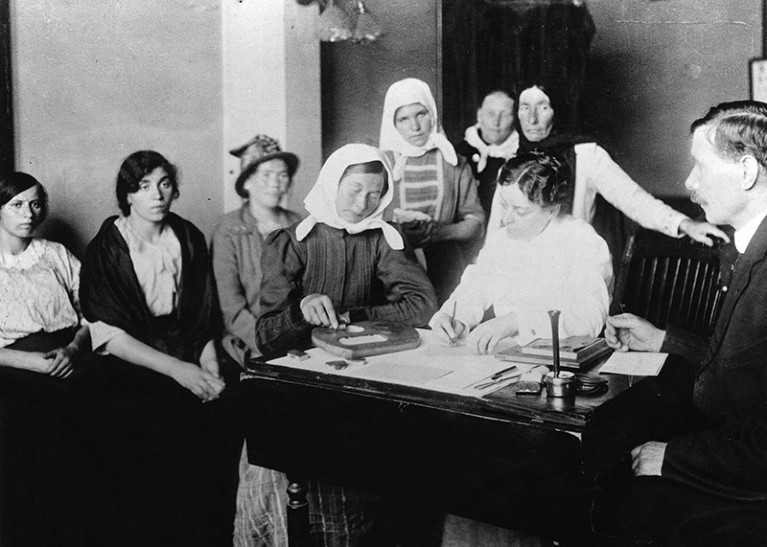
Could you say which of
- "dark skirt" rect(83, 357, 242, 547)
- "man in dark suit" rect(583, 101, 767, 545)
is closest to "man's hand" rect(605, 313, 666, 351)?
"man in dark suit" rect(583, 101, 767, 545)

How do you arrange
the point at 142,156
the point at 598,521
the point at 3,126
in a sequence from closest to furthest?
the point at 598,521 → the point at 3,126 → the point at 142,156

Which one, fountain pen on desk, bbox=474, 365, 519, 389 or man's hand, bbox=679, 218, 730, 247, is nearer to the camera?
fountain pen on desk, bbox=474, 365, 519, 389

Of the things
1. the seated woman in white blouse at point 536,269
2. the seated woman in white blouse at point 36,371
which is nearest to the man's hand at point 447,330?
the seated woman in white blouse at point 536,269

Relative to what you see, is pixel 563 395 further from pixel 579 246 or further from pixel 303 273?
pixel 303 273

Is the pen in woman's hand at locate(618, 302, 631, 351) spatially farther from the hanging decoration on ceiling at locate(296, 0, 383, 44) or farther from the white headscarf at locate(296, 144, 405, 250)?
the hanging decoration on ceiling at locate(296, 0, 383, 44)

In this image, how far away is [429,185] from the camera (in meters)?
3.41

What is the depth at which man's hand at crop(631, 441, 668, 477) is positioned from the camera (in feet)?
7.32

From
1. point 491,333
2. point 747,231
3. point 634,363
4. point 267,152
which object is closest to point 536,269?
point 491,333

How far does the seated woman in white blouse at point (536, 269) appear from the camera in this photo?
307 centimetres

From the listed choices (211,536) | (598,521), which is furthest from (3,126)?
(598,521)

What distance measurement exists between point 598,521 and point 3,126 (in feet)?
7.88

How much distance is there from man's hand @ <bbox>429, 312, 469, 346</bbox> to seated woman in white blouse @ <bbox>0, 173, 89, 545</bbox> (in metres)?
1.33

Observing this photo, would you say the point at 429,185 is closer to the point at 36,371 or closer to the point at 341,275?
the point at 341,275

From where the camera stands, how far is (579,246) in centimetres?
310
